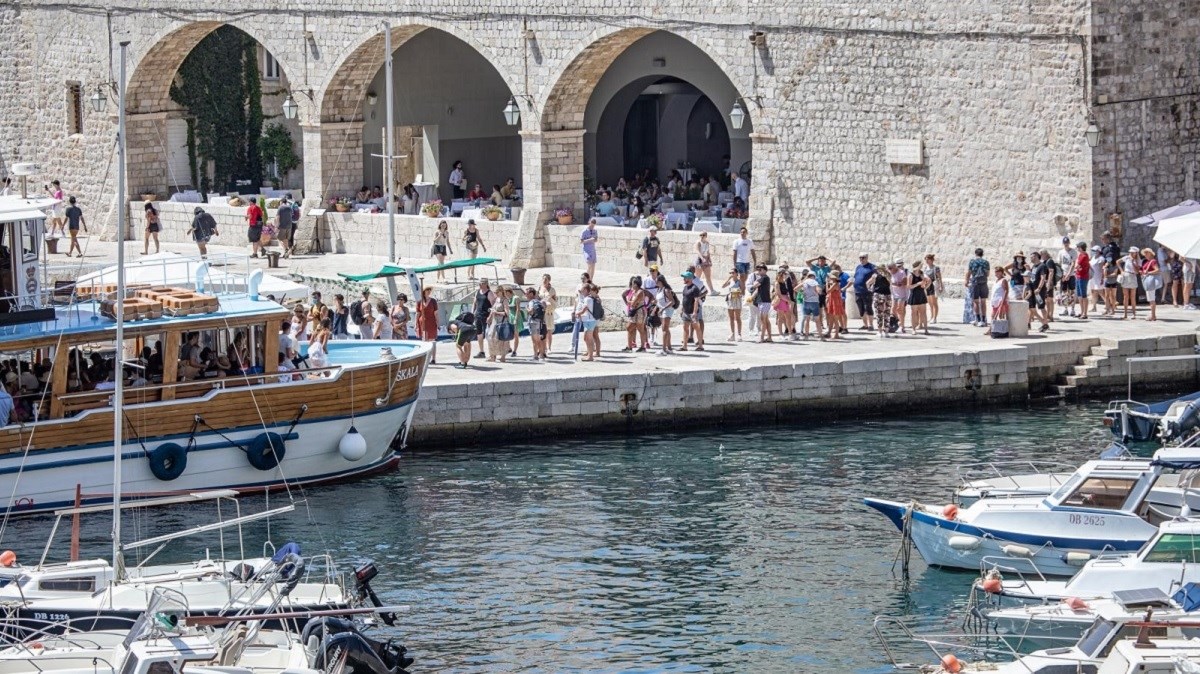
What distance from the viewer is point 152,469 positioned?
23578 mm

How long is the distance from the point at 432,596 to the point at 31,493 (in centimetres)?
514

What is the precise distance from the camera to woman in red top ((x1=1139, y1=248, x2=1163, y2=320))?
29000mm

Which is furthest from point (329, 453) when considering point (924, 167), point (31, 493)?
point (924, 167)

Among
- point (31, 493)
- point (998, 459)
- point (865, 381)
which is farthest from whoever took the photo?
point (865, 381)

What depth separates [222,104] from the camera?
44875mm

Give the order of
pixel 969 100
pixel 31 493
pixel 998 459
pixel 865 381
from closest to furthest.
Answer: pixel 31 493 < pixel 998 459 < pixel 865 381 < pixel 969 100

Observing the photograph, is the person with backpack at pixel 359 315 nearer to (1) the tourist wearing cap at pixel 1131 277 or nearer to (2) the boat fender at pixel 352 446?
(2) the boat fender at pixel 352 446

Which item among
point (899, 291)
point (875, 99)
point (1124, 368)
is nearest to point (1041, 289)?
point (1124, 368)

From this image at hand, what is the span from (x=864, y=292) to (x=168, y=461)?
991 cm

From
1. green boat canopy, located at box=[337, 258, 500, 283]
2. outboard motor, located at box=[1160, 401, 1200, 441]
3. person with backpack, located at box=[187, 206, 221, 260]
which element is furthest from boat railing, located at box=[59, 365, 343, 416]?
person with backpack, located at box=[187, 206, 221, 260]

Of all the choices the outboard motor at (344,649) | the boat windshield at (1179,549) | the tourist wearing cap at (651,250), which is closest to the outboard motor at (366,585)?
the outboard motor at (344,649)

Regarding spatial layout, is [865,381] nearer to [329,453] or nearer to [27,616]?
[329,453]

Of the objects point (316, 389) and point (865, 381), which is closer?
point (316, 389)

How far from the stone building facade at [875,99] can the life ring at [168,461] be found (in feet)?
39.9
